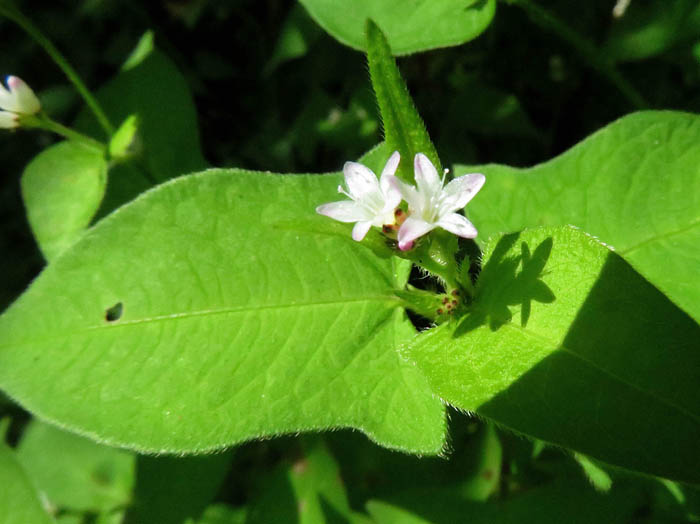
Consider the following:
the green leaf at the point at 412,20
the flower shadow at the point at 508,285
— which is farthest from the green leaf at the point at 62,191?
the flower shadow at the point at 508,285

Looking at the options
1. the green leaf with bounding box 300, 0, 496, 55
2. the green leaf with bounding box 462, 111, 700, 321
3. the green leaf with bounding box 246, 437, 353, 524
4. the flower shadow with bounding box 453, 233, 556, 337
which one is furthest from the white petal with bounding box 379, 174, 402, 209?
the green leaf with bounding box 246, 437, 353, 524

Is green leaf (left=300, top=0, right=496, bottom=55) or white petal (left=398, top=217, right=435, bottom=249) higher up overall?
green leaf (left=300, top=0, right=496, bottom=55)

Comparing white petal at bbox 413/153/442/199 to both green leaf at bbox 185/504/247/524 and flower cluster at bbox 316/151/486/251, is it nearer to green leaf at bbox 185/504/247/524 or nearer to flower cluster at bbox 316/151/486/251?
flower cluster at bbox 316/151/486/251

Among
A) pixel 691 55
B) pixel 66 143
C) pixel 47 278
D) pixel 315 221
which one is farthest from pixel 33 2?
pixel 691 55

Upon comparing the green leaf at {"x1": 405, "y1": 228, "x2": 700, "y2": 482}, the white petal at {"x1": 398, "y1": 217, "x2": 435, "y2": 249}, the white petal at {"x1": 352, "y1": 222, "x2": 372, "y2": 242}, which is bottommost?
the green leaf at {"x1": 405, "y1": 228, "x2": 700, "y2": 482}

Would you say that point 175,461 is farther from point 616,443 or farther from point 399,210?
point 616,443

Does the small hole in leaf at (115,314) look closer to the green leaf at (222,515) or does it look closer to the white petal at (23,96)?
the white petal at (23,96)

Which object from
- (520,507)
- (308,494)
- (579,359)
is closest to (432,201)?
(579,359)
